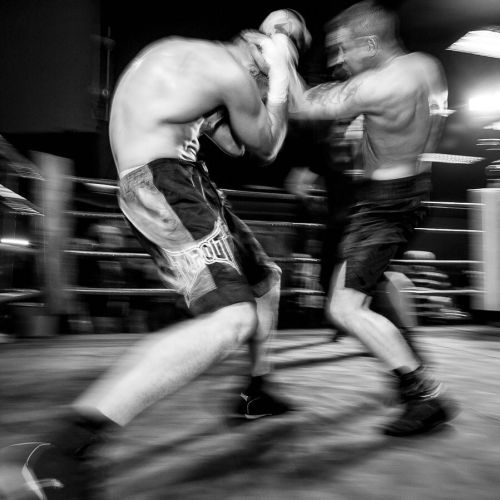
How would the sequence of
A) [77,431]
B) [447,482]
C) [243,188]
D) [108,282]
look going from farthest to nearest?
1. [243,188]
2. [108,282]
3. [447,482]
4. [77,431]

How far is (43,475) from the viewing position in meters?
0.91

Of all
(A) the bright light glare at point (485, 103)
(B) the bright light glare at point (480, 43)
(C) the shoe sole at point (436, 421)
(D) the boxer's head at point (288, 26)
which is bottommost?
(C) the shoe sole at point (436, 421)

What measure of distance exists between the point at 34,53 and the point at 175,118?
281 inches

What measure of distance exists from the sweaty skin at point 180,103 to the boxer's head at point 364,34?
68cm

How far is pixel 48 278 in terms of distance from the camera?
3.46 meters

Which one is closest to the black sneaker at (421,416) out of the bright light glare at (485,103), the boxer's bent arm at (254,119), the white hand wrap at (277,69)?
the boxer's bent arm at (254,119)

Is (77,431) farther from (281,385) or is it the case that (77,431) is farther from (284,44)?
(281,385)

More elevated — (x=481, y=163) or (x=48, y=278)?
(x=481, y=163)

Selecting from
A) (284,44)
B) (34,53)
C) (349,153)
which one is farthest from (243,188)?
(284,44)

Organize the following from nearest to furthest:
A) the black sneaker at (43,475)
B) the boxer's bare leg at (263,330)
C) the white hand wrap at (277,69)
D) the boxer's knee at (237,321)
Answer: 1. the black sneaker at (43,475)
2. the boxer's knee at (237,321)
3. the white hand wrap at (277,69)
4. the boxer's bare leg at (263,330)

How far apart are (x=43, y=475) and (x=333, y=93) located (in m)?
1.31

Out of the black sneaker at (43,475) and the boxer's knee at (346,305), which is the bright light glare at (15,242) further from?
the black sneaker at (43,475)

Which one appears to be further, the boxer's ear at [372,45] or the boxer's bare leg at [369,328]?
the boxer's ear at [372,45]

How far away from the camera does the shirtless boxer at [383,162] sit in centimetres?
154
